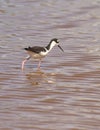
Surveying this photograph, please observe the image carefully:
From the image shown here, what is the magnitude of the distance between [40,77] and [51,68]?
0.63 m

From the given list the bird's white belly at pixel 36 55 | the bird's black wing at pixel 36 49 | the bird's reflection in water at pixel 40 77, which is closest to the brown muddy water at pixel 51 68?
the bird's reflection in water at pixel 40 77

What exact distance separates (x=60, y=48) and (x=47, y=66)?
3.64 ft

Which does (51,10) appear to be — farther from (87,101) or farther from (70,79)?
(87,101)

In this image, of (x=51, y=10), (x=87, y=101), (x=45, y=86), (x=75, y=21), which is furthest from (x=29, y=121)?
(x=51, y=10)

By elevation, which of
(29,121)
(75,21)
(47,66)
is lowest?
(29,121)

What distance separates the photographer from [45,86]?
11.5 m

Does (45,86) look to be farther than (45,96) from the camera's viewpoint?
Yes

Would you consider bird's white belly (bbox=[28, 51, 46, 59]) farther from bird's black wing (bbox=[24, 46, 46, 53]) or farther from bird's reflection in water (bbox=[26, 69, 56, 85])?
bird's reflection in water (bbox=[26, 69, 56, 85])

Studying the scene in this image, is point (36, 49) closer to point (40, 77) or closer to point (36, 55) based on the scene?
point (36, 55)

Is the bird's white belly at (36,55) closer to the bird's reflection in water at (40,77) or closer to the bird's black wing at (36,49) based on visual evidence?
the bird's black wing at (36,49)

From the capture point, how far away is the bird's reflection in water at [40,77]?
11.9m

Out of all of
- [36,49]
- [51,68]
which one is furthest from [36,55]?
[51,68]

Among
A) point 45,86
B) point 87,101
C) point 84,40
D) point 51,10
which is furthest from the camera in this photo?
point 51,10

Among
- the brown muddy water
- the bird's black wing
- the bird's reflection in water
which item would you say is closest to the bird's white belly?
the bird's black wing
